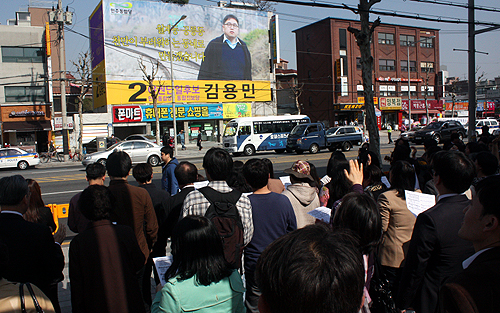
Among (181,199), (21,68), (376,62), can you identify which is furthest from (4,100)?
(376,62)

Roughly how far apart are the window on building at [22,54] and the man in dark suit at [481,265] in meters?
40.9

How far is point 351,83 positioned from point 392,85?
816 centimetres

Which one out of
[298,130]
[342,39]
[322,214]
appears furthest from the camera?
[342,39]

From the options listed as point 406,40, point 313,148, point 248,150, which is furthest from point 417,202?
point 406,40

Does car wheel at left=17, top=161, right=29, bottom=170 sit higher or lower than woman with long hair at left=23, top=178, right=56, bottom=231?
lower

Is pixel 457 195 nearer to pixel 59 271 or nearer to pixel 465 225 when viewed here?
pixel 465 225

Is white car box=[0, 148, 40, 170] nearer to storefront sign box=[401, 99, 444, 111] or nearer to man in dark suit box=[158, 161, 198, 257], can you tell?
man in dark suit box=[158, 161, 198, 257]

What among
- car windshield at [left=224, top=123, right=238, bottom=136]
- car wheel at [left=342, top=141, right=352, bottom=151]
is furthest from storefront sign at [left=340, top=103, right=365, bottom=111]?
car windshield at [left=224, top=123, right=238, bottom=136]

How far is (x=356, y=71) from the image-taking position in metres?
50.6

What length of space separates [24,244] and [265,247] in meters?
1.77

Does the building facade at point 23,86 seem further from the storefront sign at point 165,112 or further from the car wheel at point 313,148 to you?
the car wheel at point 313,148

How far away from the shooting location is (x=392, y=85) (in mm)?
53688

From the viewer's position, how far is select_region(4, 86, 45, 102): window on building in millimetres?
34000

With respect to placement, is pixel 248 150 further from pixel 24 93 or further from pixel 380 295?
pixel 380 295
